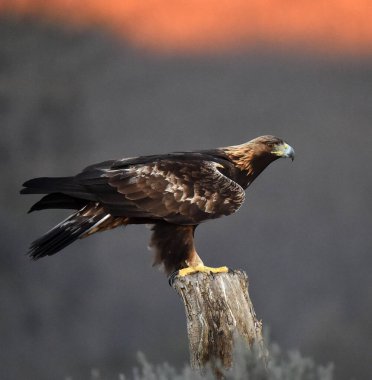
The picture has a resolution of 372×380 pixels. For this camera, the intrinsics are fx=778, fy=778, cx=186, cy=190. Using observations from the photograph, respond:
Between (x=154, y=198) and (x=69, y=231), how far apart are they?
30.3 inches

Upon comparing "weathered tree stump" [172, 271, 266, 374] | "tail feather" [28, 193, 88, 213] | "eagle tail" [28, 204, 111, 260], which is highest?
"tail feather" [28, 193, 88, 213]

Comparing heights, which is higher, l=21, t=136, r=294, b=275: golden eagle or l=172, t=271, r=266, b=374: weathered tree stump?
l=21, t=136, r=294, b=275: golden eagle

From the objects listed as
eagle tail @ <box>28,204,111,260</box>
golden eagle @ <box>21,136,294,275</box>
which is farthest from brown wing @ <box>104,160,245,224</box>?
eagle tail @ <box>28,204,111,260</box>

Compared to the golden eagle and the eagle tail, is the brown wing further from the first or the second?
the eagle tail

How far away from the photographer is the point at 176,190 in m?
6.50

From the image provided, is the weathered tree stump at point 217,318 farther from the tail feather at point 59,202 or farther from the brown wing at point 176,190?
the tail feather at point 59,202

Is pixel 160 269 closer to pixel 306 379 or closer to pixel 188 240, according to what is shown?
pixel 188 240

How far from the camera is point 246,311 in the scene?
5594 millimetres

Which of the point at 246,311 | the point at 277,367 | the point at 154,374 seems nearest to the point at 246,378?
the point at 277,367

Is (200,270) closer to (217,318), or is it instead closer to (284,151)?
(217,318)

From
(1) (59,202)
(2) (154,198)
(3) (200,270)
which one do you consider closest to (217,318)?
(3) (200,270)

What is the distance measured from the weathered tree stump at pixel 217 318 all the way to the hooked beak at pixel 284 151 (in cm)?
188

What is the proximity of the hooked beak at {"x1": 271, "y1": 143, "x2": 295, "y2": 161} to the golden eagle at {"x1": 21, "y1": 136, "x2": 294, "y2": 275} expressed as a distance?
0.75 metres

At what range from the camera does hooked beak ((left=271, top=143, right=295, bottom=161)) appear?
7.25m
